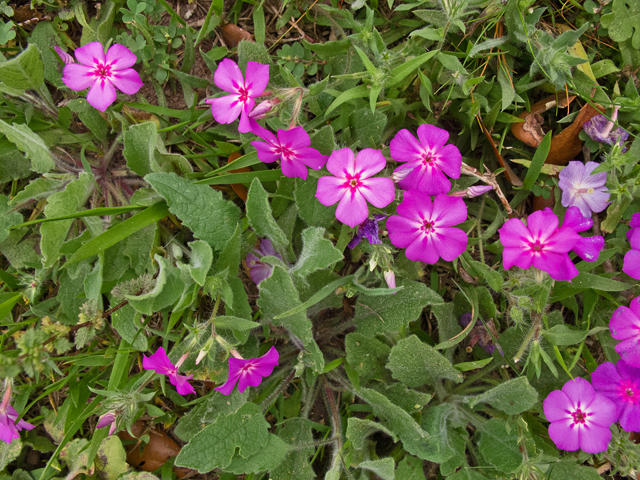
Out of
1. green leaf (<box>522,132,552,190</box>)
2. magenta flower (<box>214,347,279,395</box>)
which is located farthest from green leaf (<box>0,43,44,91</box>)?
green leaf (<box>522,132,552,190</box>)

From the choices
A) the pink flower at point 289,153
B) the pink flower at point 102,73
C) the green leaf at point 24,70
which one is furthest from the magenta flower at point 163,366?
the green leaf at point 24,70

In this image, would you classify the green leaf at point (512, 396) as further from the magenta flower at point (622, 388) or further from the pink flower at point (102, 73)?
the pink flower at point (102, 73)

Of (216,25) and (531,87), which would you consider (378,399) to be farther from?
(216,25)

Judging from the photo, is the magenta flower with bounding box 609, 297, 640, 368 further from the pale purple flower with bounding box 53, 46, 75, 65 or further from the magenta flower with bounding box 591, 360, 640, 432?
the pale purple flower with bounding box 53, 46, 75, 65

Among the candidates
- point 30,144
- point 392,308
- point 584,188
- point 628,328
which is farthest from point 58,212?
point 628,328

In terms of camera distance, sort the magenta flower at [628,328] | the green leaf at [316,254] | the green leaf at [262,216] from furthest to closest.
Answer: the magenta flower at [628,328] < the green leaf at [262,216] < the green leaf at [316,254]

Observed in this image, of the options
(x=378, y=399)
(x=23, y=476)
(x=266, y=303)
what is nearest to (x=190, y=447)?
(x=266, y=303)
